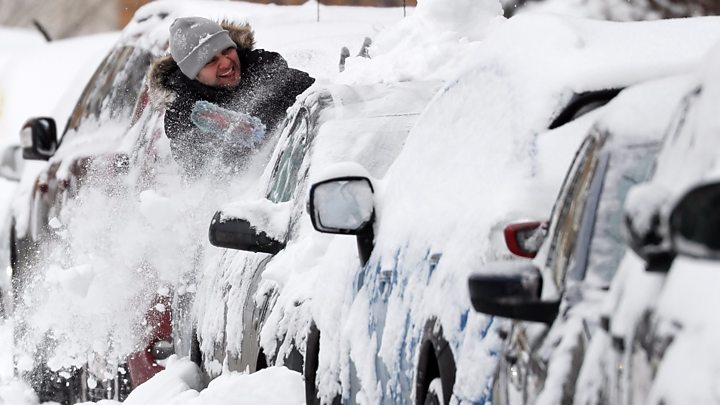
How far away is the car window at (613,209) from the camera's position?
9.92 ft

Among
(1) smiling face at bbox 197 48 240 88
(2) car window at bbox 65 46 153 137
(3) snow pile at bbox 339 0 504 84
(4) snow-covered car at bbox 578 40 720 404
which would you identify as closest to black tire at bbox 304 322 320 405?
(4) snow-covered car at bbox 578 40 720 404

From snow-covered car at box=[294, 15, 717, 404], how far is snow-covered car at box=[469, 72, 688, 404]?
313mm

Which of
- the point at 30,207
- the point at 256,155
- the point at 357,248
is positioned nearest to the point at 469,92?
the point at 357,248

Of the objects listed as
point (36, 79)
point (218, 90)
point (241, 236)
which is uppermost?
point (36, 79)

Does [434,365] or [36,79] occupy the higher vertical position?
[36,79]

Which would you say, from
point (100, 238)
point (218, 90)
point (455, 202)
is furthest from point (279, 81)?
point (455, 202)

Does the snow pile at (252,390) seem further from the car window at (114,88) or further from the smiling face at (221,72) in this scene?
the car window at (114,88)

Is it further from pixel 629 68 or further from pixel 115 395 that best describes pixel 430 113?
pixel 115 395

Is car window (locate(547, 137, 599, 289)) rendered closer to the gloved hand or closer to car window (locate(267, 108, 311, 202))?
car window (locate(267, 108, 311, 202))

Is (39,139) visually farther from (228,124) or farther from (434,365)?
(434,365)

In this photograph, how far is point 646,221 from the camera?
2393 mm

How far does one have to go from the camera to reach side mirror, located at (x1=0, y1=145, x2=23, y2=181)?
487 inches

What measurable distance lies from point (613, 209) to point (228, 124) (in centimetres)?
598

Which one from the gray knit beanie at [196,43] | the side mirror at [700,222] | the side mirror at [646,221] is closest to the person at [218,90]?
the gray knit beanie at [196,43]
